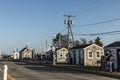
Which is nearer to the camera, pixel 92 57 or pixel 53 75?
pixel 53 75

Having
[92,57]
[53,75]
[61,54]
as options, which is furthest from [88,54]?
[53,75]

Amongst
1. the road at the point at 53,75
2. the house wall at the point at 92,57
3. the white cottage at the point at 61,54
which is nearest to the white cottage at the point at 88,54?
the house wall at the point at 92,57

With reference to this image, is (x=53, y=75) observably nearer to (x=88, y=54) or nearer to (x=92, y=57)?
(x=88, y=54)

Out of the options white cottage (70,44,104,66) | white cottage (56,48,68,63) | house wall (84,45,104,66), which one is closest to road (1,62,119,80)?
white cottage (70,44,104,66)

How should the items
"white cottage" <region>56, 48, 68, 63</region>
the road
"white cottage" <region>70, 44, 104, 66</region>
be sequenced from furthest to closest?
1. "white cottage" <region>56, 48, 68, 63</region>
2. "white cottage" <region>70, 44, 104, 66</region>
3. the road

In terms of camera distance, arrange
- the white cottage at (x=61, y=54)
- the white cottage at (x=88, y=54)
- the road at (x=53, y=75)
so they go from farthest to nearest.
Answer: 1. the white cottage at (x=61, y=54)
2. the white cottage at (x=88, y=54)
3. the road at (x=53, y=75)

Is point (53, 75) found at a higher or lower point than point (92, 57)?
lower

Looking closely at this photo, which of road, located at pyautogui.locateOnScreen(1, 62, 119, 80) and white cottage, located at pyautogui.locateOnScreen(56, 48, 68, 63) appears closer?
road, located at pyautogui.locateOnScreen(1, 62, 119, 80)

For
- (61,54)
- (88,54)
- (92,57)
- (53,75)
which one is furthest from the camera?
(61,54)

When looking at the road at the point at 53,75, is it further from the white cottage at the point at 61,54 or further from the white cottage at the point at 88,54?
the white cottage at the point at 61,54

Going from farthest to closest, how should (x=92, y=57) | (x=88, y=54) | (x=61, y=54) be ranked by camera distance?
1. (x=61, y=54)
2. (x=92, y=57)
3. (x=88, y=54)

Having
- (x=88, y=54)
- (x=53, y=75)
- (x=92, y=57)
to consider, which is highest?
(x=88, y=54)

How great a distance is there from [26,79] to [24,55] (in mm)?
103201

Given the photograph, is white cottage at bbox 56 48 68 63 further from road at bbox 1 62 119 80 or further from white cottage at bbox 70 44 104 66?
road at bbox 1 62 119 80
